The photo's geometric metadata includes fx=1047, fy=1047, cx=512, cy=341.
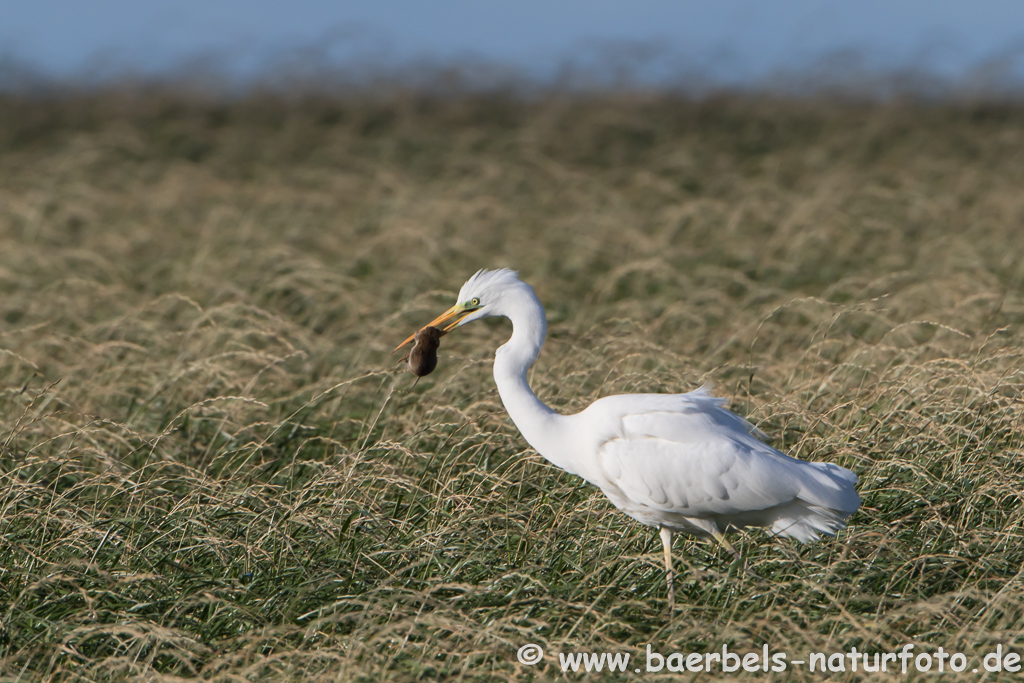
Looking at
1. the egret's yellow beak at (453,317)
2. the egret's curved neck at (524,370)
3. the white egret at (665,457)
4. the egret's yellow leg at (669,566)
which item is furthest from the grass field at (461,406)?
the egret's yellow beak at (453,317)

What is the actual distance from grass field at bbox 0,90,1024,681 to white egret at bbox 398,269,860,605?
17 cm

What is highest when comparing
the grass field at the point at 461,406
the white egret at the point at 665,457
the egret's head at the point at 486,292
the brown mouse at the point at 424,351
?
the egret's head at the point at 486,292

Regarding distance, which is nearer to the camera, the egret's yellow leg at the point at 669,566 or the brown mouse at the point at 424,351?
the egret's yellow leg at the point at 669,566

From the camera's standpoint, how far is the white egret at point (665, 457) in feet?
10.9

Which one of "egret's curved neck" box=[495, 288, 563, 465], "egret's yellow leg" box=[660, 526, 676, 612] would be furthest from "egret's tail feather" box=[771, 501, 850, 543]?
"egret's curved neck" box=[495, 288, 563, 465]

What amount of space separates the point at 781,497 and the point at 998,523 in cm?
96

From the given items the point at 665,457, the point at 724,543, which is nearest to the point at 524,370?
the point at 665,457

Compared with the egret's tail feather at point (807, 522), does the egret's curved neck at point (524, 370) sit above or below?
above

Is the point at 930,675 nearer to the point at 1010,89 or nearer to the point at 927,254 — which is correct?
the point at 927,254

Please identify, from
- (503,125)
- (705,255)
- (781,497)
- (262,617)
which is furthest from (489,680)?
(503,125)

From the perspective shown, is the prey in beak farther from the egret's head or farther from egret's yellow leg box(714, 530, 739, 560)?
egret's yellow leg box(714, 530, 739, 560)

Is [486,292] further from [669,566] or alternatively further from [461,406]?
[461,406]

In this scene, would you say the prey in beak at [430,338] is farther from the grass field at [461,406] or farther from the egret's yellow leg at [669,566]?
the egret's yellow leg at [669,566]

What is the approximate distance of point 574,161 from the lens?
493 inches
